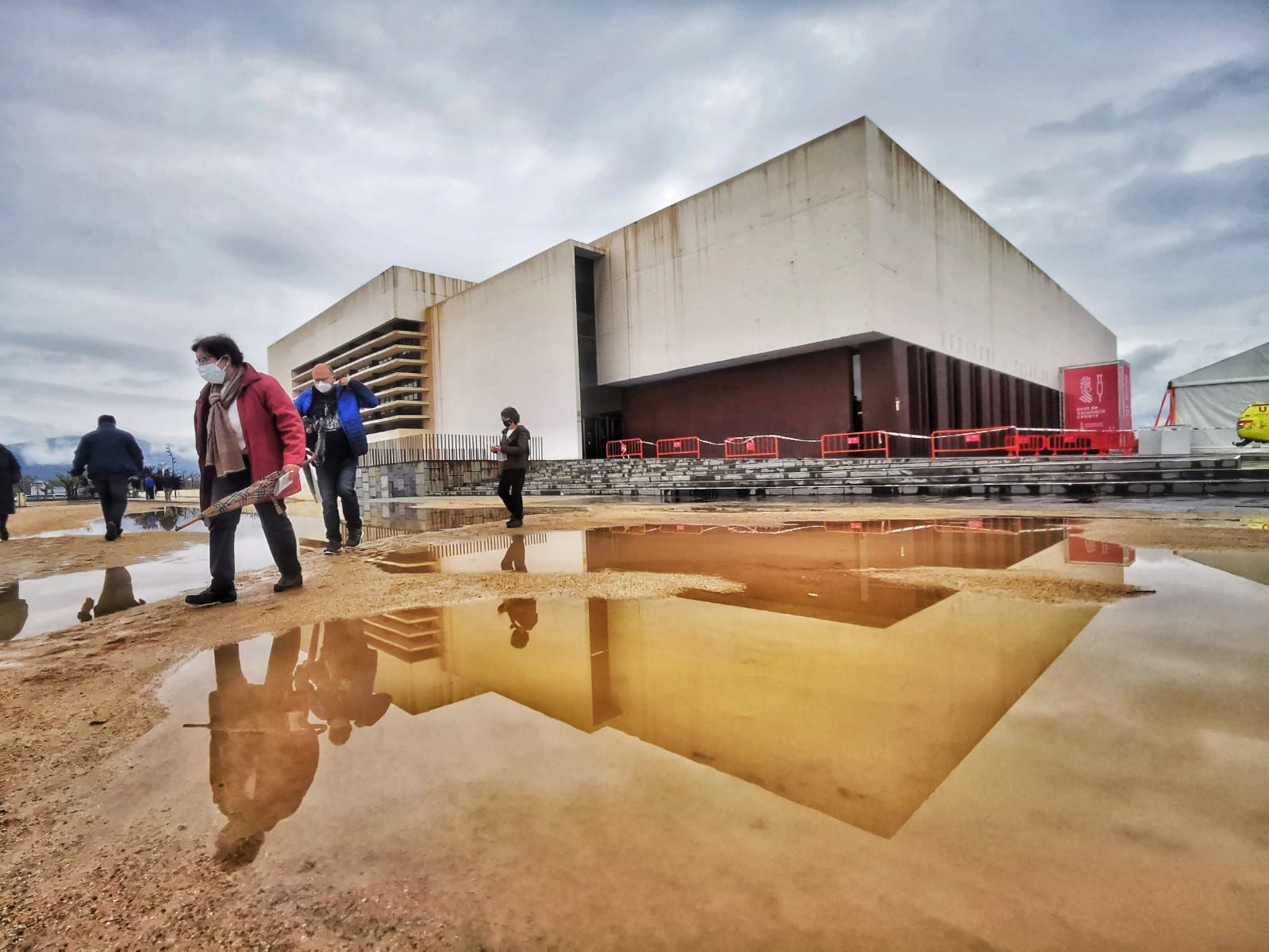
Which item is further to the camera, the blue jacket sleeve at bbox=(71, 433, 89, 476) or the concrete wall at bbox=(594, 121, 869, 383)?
the concrete wall at bbox=(594, 121, 869, 383)

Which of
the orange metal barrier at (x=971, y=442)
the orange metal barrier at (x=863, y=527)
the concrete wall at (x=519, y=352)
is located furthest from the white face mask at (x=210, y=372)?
the concrete wall at (x=519, y=352)

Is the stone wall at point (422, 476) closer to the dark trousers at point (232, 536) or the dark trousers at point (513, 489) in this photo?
the dark trousers at point (513, 489)

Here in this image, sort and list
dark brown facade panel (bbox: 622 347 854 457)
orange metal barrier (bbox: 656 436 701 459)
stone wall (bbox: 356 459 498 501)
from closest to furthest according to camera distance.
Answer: stone wall (bbox: 356 459 498 501) < dark brown facade panel (bbox: 622 347 854 457) < orange metal barrier (bbox: 656 436 701 459)

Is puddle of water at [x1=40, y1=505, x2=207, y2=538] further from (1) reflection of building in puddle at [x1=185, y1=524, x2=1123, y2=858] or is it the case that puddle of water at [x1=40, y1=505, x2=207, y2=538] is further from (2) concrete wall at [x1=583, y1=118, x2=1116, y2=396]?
(2) concrete wall at [x1=583, y1=118, x2=1116, y2=396]

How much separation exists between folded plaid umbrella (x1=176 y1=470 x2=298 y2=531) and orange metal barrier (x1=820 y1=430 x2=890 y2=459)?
17.4m

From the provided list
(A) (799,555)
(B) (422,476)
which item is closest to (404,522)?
(A) (799,555)

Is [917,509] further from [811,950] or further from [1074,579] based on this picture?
[811,950]

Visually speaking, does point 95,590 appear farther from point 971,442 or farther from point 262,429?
point 971,442

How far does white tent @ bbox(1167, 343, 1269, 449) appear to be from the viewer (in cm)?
2567

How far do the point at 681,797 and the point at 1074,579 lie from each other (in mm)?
3291

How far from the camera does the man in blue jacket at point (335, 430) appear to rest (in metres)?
6.14

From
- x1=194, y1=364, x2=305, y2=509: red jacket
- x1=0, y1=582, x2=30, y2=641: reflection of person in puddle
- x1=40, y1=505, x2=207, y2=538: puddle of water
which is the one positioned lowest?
x1=0, y1=582, x2=30, y2=641: reflection of person in puddle

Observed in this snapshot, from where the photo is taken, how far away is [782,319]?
67.2 feet

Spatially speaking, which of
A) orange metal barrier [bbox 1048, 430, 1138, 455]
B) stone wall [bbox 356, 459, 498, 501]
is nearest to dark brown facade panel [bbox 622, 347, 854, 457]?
stone wall [bbox 356, 459, 498, 501]
